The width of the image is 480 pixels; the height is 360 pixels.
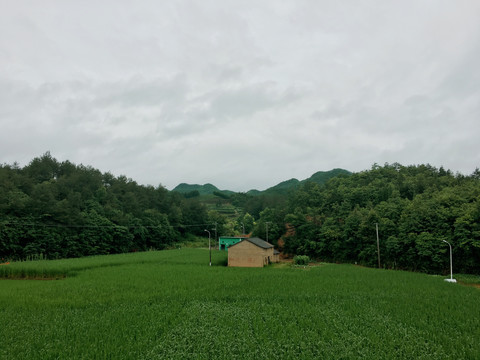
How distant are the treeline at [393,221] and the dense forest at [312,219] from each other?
116 millimetres

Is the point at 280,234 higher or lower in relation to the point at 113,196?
lower

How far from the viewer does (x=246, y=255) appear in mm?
38094

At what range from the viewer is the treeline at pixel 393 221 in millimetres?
32531

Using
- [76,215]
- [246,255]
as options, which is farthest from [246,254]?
[76,215]

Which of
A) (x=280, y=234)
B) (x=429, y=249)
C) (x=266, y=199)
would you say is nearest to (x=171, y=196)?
(x=266, y=199)

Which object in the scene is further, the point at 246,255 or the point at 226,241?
the point at 226,241

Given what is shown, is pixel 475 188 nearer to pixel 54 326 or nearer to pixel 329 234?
pixel 329 234

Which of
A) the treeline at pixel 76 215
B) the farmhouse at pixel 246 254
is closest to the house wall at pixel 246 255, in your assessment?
the farmhouse at pixel 246 254

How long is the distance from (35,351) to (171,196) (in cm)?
8397

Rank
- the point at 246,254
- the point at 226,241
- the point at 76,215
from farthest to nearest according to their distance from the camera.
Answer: the point at 226,241 < the point at 76,215 < the point at 246,254

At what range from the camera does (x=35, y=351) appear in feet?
35.2

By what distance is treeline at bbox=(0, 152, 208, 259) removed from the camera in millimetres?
42969

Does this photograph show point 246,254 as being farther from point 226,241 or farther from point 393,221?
point 226,241

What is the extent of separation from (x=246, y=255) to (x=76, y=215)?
31506 mm
